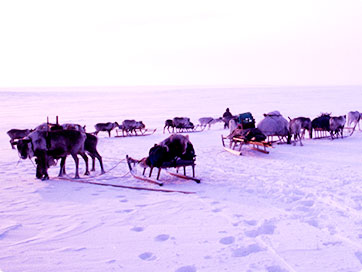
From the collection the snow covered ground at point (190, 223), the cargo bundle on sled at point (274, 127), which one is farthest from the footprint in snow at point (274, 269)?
the cargo bundle on sled at point (274, 127)

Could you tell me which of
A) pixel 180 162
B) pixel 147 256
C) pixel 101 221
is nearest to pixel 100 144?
pixel 180 162

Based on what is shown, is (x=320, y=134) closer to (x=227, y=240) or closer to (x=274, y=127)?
(x=274, y=127)

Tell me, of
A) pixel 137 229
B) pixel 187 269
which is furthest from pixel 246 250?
pixel 137 229

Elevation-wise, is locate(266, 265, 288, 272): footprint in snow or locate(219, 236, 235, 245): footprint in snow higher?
locate(219, 236, 235, 245): footprint in snow

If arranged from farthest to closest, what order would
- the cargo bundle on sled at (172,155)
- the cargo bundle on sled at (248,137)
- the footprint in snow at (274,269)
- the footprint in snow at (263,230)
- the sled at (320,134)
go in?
the sled at (320,134) → the cargo bundle on sled at (248,137) → the cargo bundle on sled at (172,155) → the footprint in snow at (263,230) → the footprint in snow at (274,269)

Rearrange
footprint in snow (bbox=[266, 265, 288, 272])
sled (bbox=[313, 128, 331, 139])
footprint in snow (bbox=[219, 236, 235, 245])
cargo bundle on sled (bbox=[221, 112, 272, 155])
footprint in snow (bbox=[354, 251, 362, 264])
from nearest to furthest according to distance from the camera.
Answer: footprint in snow (bbox=[266, 265, 288, 272])
footprint in snow (bbox=[354, 251, 362, 264])
footprint in snow (bbox=[219, 236, 235, 245])
cargo bundle on sled (bbox=[221, 112, 272, 155])
sled (bbox=[313, 128, 331, 139])

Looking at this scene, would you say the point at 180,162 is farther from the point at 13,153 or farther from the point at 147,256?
the point at 13,153

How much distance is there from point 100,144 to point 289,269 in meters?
15.6

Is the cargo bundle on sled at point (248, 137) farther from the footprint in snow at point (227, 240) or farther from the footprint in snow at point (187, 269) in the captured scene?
the footprint in snow at point (187, 269)

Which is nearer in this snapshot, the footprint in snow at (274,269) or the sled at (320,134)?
the footprint in snow at (274,269)

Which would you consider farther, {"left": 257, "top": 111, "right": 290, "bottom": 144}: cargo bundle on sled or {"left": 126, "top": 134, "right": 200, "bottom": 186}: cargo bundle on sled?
{"left": 257, "top": 111, "right": 290, "bottom": 144}: cargo bundle on sled

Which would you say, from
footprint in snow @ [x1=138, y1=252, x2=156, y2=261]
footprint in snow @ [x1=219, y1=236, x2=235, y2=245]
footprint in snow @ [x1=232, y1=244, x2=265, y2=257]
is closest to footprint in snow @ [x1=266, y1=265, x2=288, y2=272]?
footprint in snow @ [x1=232, y1=244, x2=265, y2=257]

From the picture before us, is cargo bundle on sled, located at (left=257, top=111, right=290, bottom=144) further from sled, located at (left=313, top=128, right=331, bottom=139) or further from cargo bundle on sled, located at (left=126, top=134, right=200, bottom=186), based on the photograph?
cargo bundle on sled, located at (left=126, top=134, right=200, bottom=186)

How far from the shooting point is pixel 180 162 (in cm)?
893
